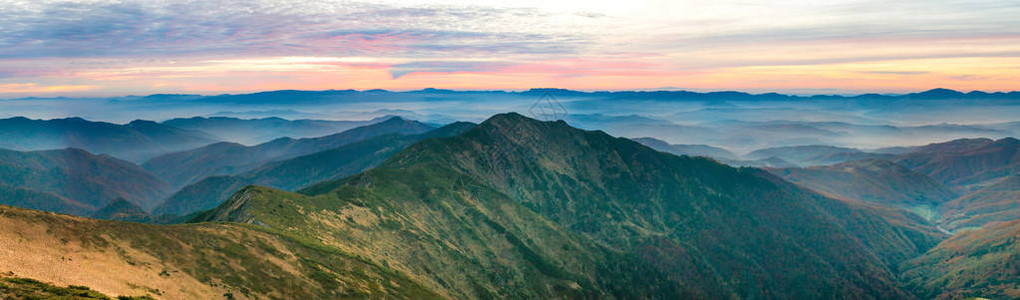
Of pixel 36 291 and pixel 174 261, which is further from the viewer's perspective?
pixel 174 261

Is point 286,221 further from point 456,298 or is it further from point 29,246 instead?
point 29,246

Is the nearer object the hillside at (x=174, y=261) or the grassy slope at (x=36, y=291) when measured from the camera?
the grassy slope at (x=36, y=291)

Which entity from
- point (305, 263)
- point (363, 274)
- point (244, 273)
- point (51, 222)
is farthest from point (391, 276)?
point (51, 222)

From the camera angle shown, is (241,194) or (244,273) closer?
(244,273)

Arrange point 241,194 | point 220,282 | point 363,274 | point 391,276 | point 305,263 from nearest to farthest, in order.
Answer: point 220,282 → point 305,263 → point 363,274 → point 391,276 → point 241,194

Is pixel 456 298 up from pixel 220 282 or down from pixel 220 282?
down

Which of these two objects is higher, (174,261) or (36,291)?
(36,291)

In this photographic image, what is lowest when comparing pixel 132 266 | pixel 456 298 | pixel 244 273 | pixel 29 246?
pixel 456 298

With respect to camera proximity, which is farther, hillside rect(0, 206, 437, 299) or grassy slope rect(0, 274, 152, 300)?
hillside rect(0, 206, 437, 299)
